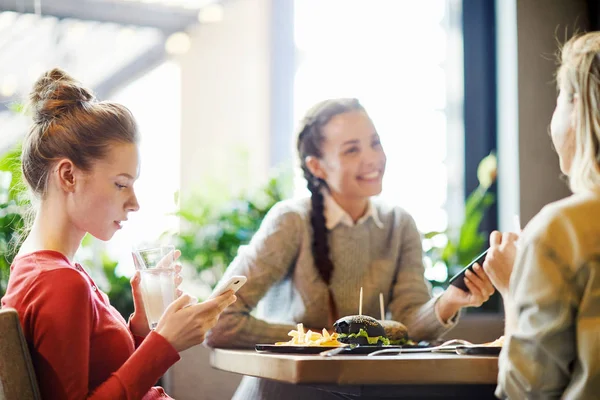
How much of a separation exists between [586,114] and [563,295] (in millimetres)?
323

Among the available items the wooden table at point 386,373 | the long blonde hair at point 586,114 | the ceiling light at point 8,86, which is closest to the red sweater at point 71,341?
the wooden table at point 386,373

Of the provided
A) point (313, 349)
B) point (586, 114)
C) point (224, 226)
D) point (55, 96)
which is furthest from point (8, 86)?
point (586, 114)

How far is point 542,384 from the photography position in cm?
125

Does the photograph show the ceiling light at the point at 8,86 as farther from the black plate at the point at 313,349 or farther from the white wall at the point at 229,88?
the black plate at the point at 313,349

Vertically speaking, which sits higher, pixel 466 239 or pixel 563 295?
pixel 563 295

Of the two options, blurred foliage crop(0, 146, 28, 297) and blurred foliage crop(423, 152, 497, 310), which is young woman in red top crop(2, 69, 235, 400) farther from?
blurred foliage crop(423, 152, 497, 310)

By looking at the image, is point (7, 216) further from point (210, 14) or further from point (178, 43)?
point (210, 14)

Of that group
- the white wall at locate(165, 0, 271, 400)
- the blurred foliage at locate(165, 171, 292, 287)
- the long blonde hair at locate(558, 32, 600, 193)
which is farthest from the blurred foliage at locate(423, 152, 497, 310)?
the long blonde hair at locate(558, 32, 600, 193)

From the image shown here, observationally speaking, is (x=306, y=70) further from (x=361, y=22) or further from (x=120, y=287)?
(x=120, y=287)

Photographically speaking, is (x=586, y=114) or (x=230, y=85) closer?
(x=586, y=114)

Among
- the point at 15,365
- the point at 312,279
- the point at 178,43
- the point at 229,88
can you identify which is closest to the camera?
the point at 15,365

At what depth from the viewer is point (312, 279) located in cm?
260

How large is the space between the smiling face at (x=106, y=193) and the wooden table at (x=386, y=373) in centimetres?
49

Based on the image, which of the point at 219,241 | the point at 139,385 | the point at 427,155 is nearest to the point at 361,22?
the point at 427,155
